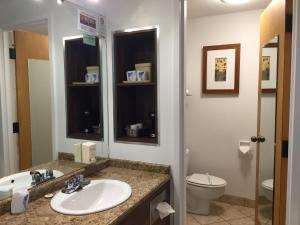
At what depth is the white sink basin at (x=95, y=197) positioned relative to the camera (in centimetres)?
128

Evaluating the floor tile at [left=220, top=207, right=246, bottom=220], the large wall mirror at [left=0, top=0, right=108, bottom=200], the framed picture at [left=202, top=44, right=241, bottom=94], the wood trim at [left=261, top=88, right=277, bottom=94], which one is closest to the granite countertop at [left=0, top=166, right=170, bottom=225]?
the large wall mirror at [left=0, top=0, right=108, bottom=200]

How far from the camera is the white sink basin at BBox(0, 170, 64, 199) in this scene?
3.91ft

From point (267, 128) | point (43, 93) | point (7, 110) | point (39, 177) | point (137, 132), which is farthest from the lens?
point (267, 128)

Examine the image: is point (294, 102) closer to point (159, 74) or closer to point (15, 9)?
point (159, 74)

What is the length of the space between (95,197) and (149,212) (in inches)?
13.7

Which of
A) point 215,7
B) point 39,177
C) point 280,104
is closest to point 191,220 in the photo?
point 280,104

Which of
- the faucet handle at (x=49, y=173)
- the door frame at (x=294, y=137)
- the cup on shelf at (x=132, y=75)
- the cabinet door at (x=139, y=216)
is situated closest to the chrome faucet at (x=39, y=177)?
the faucet handle at (x=49, y=173)

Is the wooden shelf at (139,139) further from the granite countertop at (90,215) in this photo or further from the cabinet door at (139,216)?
the cabinet door at (139,216)

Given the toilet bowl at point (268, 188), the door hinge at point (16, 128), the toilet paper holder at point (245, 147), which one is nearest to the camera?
the door hinge at point (16, 128)

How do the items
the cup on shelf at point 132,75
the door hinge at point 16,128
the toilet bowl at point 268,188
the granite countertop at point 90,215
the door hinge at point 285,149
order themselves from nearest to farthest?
the granite countertop at point 90,215
the door hinge at point 16,128
the door hinge at point 285,149
the cup on shelf at point 132,75
the toilet bowl at point 268,188

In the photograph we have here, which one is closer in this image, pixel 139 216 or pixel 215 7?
pixel 139 216

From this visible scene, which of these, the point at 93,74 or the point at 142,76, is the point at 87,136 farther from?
the point at 142,76

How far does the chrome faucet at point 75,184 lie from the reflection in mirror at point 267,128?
141cm

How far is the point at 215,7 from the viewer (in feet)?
8.64
